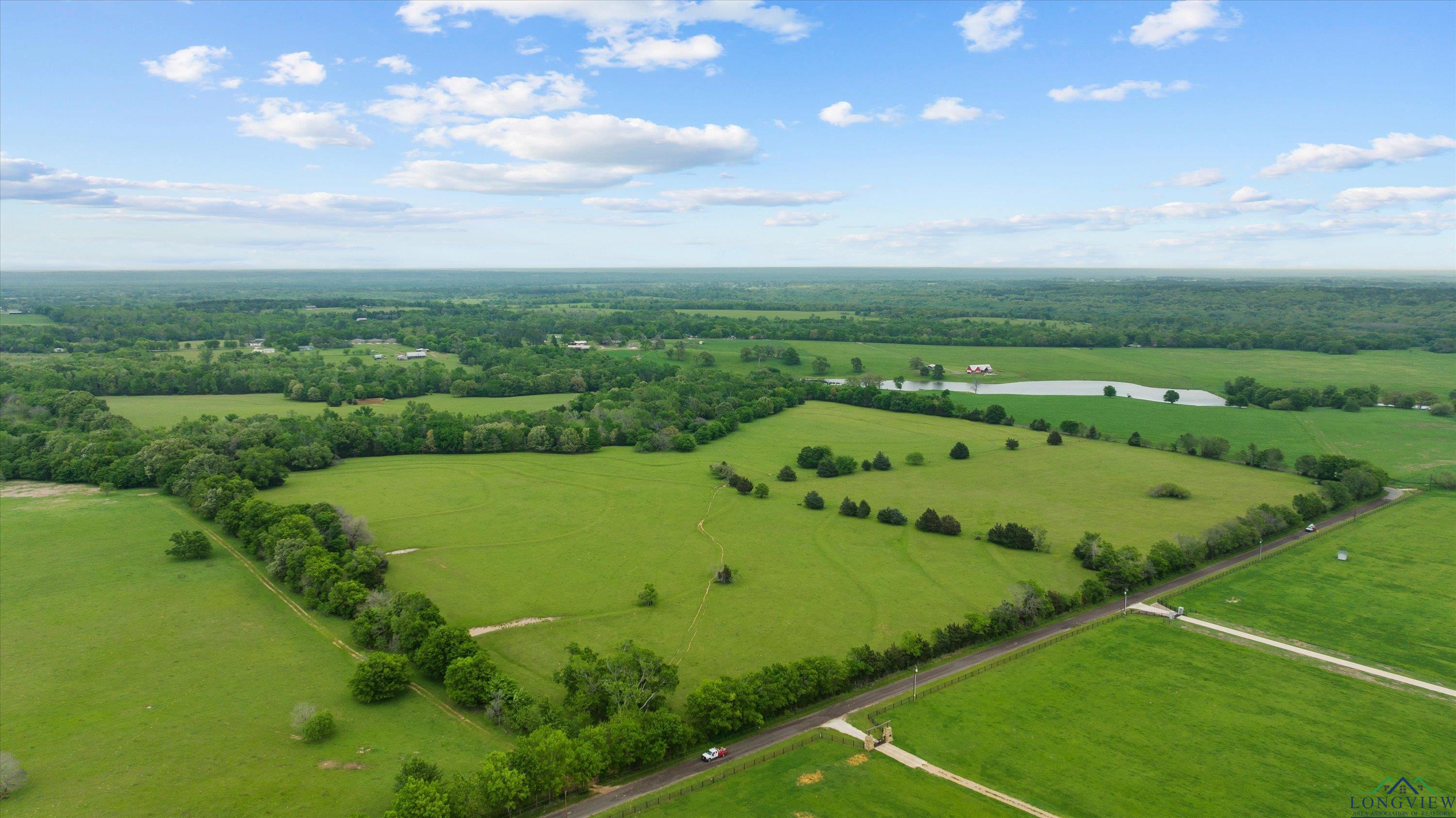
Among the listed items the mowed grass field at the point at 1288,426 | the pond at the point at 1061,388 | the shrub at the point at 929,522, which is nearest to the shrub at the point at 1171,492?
the mowed grass field at the point at 1288,426

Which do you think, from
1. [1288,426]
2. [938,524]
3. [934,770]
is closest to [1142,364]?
[1288,426]

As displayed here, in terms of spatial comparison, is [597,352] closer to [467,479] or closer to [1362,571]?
[467,479]

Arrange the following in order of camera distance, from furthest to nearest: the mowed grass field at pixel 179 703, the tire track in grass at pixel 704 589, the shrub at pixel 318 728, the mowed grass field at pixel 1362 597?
the mowed grass field at pixel 1362 597, the tire track in grass at pixel 704 589, the shrub at pixel 318 728, the mowed grass field at pixel 179 703

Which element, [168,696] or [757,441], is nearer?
[168,696]

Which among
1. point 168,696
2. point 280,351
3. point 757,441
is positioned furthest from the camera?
point 280,351

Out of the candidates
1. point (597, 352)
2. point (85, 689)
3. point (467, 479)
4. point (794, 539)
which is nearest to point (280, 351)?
point (597, 352)

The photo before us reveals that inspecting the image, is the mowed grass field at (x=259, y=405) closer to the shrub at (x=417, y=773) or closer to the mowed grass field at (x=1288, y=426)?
the mowed grass field at (x=1288, y=426)

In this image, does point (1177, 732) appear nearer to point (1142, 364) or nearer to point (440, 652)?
point (440, 652)
